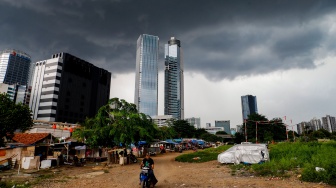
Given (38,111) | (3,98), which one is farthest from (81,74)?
(3,98)

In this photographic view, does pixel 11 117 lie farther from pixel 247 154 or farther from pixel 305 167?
pixel 305 167

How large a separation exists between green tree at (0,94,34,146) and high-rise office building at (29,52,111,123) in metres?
63.6

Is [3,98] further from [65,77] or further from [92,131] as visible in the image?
[65,77]

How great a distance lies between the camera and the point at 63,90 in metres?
90.9

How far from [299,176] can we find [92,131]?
60.2 feet

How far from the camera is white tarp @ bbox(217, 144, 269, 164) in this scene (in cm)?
1708

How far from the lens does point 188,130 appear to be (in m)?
102

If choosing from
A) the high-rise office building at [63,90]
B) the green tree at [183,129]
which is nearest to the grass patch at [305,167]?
the green tree at [183,129]

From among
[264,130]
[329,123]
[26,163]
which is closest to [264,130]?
[264,130]

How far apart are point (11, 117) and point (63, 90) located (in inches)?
2813

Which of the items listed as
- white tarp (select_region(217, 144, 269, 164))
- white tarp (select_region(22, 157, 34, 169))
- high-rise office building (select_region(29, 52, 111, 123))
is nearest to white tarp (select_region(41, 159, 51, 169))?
white tarp (select_region(22, 157, 34, 169))

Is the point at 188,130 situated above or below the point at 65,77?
below

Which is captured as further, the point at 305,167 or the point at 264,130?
the point at 264,130

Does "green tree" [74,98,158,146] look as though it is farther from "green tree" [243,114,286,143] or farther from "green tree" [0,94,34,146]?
"green tree" [243,114,286,143]
